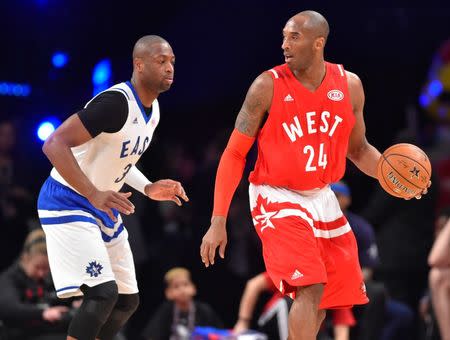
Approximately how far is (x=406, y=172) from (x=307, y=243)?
73 cm

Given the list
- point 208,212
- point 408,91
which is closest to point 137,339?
point 208,212

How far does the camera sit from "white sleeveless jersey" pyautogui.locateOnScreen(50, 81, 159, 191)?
243 inches

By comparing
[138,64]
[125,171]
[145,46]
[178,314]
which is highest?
[145,46]

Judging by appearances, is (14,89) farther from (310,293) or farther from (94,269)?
(310,293)

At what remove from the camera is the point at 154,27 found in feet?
32.4

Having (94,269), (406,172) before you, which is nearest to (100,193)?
(94,269)

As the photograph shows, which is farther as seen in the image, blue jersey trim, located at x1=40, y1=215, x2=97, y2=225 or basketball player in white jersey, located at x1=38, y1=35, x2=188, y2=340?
blue jersey trim, located at x1=40, y1=215, x2=97, y2=225

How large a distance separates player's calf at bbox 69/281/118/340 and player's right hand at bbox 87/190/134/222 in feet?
1.52

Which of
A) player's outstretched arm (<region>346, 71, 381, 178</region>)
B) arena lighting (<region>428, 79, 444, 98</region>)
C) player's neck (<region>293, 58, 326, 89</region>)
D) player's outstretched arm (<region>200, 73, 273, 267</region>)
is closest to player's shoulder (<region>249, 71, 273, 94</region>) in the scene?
player's outstretched arm (<region>200, 73, 273, 267</region>)

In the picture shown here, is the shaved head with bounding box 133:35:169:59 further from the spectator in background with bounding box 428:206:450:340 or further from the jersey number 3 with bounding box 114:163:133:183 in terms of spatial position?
the spectator in background with bounding box 428:206:450:340

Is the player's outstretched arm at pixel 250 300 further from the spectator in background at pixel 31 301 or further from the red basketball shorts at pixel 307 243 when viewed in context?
the red basketball shorts at pixel 307 243

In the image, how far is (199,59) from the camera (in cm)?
1040

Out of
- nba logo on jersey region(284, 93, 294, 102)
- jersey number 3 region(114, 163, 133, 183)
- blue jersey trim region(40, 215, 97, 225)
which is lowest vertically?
blue jersey trim region(40, 215, 97, 225)

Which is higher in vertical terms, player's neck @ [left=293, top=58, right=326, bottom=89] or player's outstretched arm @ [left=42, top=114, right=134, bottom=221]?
player's neck @ [left=293, top=58, right=326, bottom=89]
